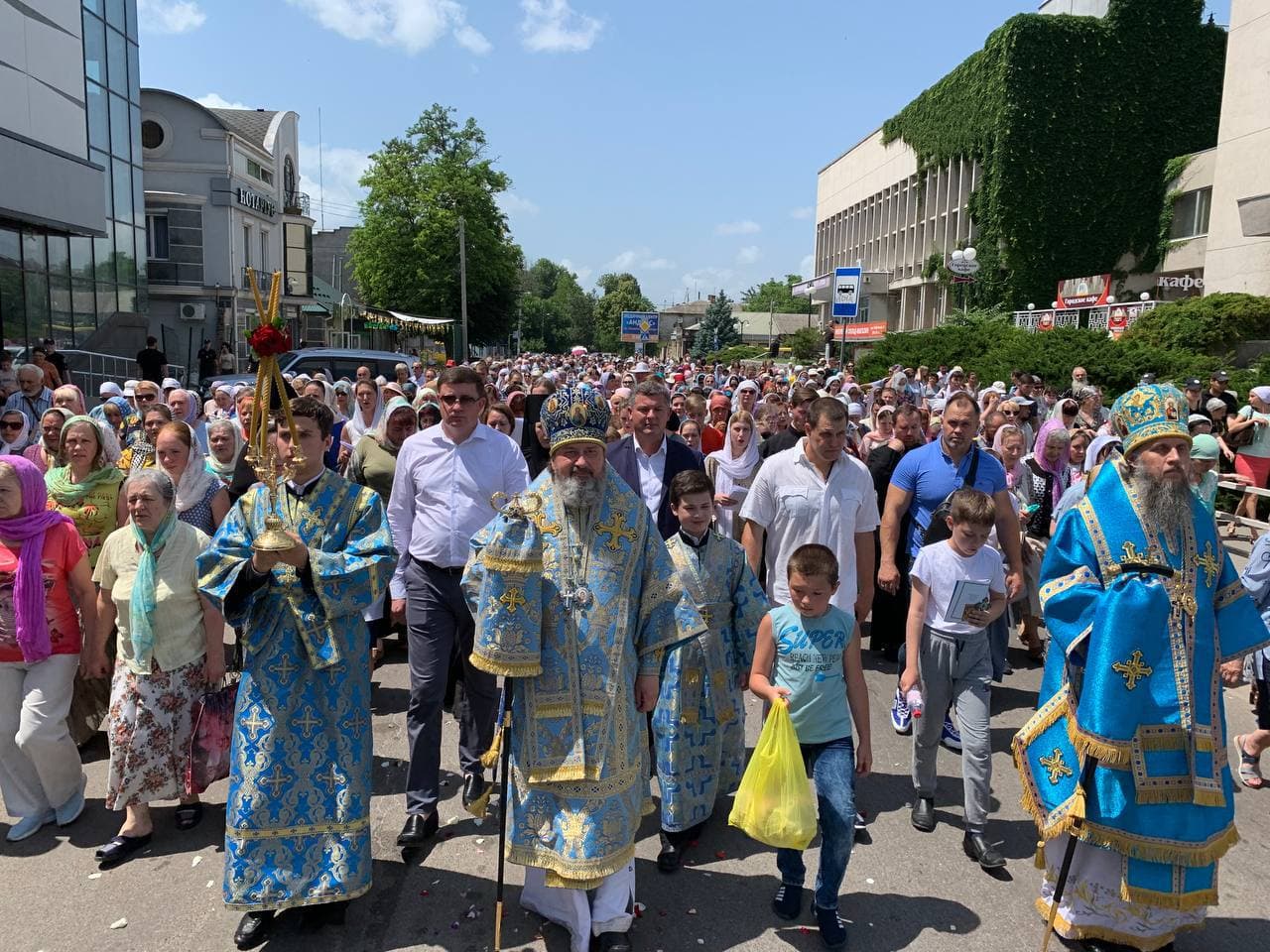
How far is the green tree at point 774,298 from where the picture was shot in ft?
422

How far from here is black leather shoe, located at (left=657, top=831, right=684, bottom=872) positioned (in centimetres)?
438

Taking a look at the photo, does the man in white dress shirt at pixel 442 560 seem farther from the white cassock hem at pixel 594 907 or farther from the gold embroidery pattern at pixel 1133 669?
the gold embroidery pattern at pixel 1133 669

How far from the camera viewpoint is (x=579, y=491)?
359 centimetres

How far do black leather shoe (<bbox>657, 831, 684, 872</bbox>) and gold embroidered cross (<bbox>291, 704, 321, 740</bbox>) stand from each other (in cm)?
A: 167

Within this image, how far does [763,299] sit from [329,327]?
3934 inches

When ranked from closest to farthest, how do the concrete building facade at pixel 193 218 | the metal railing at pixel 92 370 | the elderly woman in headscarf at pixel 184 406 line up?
the elderly woman in headscarf at pixel 184 406, the metal railing at pixel 92 370, the concrete building facade at pixel 193 218

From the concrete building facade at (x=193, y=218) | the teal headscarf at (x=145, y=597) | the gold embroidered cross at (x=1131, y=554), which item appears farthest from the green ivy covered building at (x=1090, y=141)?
the teal headscarf at (x=145, y=597)

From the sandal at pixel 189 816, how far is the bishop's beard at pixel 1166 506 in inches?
177

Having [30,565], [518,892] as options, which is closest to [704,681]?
[518,892]

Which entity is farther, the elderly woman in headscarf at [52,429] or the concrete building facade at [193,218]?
the concrete building facade at [193,218]

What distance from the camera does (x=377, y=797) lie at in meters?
5.11

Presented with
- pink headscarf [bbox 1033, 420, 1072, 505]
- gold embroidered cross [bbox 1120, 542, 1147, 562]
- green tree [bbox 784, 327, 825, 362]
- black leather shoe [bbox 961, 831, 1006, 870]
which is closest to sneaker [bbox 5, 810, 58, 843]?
black leather shoe [bbox 961, 831, 1006, 870]

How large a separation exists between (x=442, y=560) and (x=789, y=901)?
220 centimetres

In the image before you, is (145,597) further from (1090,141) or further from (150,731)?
(1090,141)
